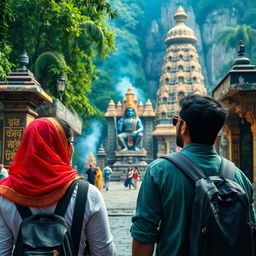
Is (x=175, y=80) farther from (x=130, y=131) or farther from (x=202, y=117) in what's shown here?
(x=202, y=117)

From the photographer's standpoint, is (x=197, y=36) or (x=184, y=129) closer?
(x=184, y=129)

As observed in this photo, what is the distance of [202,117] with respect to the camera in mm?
2225

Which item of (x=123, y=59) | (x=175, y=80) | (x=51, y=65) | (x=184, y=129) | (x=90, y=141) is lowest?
(x=184, y=129)

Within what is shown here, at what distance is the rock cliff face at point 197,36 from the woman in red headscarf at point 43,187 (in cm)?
5166

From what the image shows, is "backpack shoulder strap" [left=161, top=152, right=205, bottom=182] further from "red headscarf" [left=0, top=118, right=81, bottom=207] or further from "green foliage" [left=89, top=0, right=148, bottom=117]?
"green foliage" [left=89, top=0, right=148, bottom=117]

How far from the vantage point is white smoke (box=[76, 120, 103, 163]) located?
158 ft

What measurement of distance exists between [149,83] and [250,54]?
16.1 metres

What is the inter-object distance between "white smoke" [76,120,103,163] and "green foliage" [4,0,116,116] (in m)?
27.5

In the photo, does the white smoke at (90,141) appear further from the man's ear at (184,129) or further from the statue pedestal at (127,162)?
the man's ear at (184,129)

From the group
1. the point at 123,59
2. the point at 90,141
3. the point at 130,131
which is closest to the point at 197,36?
the point at 123,59

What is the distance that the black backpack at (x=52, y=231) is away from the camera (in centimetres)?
188

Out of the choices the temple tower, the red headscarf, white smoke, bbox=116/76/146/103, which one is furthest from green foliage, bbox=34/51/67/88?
white smoke, bbox=116/76/146/103

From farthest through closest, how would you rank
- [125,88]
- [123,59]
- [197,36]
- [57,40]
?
[197,36] → [123,59] → [125,88] → [57,40]

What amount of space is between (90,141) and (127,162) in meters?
12.4
